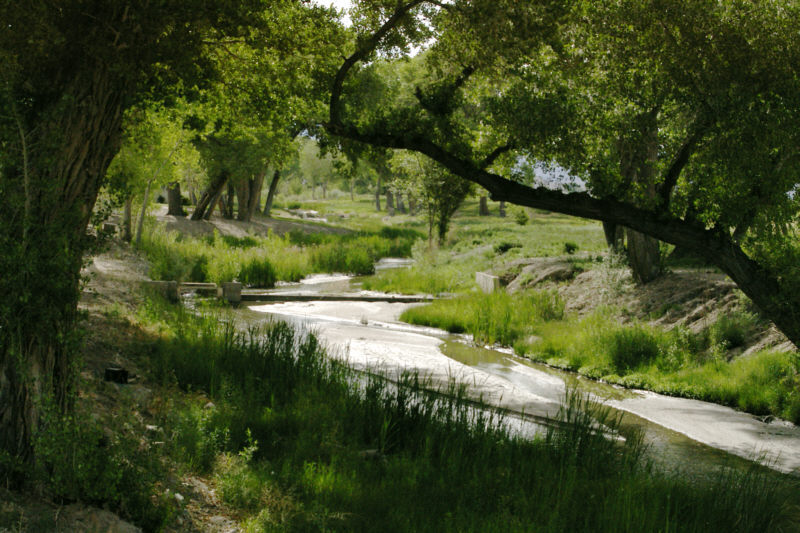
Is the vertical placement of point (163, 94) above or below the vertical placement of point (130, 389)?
above

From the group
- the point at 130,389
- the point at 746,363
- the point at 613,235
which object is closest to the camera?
the point at 130,389

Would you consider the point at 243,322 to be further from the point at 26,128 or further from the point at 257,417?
the point at 26,128

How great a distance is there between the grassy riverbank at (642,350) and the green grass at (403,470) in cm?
359

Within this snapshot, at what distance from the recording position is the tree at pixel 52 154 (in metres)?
4.47

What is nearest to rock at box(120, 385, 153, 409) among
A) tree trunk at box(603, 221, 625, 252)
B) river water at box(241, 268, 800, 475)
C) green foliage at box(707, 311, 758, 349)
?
river water at box(241, 268, 800, 475)

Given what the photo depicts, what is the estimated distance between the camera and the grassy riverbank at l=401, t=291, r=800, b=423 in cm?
1069

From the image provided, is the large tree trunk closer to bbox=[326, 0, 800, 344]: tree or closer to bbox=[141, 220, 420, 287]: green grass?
bbox=[326, 0, 800, 344]: tree

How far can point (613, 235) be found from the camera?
66.0 ft

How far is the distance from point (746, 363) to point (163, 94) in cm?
1004

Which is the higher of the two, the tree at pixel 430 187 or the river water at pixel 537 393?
the tree at pixel 430 187

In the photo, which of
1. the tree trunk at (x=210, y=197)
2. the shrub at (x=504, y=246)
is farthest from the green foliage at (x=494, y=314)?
the tree trunk at (x=210, y=197)

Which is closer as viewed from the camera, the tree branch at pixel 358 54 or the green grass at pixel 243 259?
the tree branch at pixel 358 54

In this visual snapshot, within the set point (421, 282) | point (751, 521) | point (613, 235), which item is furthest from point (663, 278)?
point (751, 521)

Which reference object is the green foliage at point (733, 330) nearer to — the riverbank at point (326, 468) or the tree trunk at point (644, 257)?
the tree trunk at point (644, 257)
